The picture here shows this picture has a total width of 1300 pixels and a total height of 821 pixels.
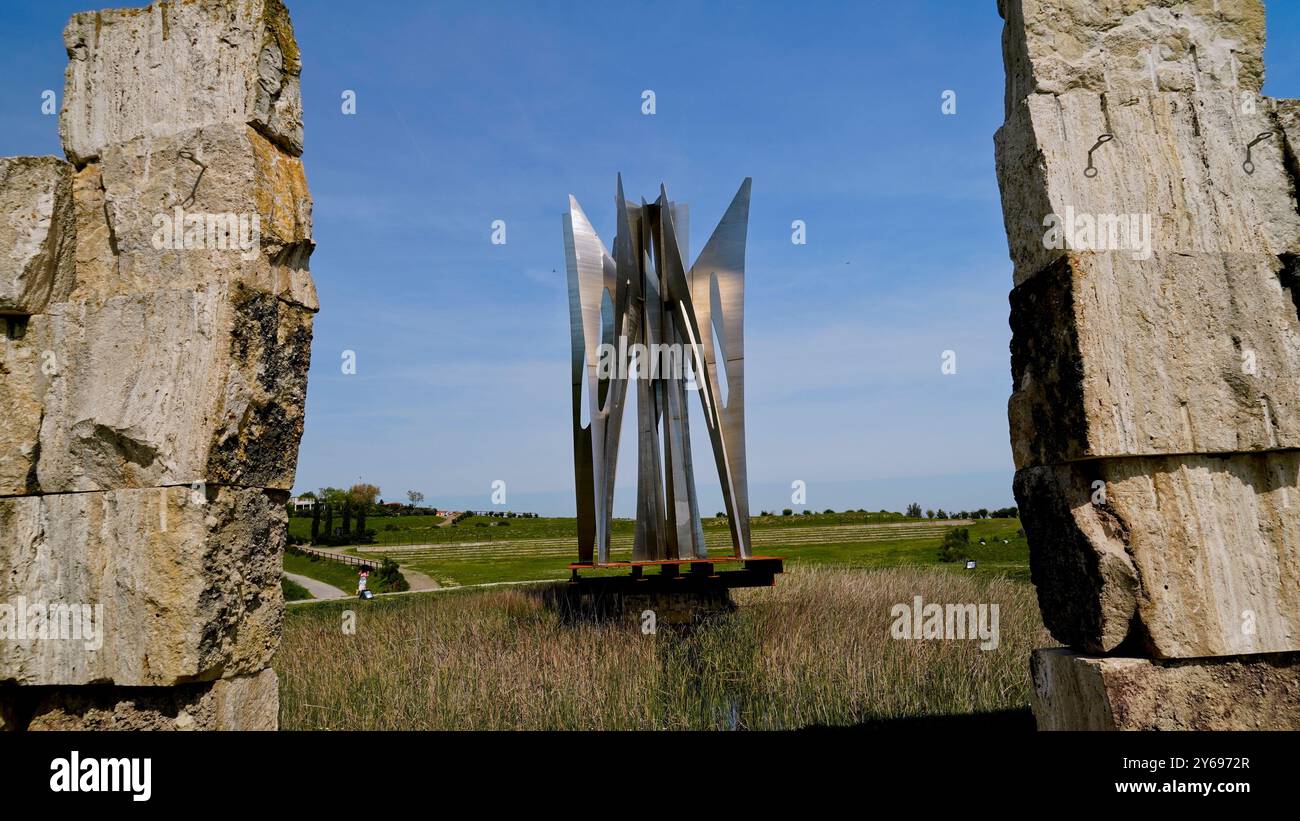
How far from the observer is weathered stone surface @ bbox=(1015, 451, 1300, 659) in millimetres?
2863

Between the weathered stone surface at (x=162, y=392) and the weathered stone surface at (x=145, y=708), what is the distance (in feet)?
2.71

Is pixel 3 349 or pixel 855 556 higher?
pixel 3 349

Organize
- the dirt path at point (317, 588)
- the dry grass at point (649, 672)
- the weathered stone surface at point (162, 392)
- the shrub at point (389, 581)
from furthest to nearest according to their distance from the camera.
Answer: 1. the shrub at point (389, 581)
2. the dirt path at point (317, 588)
3. the dry grass at point (649, 672)
4. the weathered stone surface at point (162, 392)

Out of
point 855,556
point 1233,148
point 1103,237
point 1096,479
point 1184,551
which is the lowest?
point 855,556

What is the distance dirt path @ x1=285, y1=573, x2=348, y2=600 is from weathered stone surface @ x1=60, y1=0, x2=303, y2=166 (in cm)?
1356

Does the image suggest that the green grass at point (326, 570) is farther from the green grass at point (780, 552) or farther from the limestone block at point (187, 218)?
the limestone block at point (187, 218)

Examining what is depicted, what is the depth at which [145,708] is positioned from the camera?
3.43 metres

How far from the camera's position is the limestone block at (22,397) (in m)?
3.53

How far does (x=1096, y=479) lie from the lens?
9.63ft

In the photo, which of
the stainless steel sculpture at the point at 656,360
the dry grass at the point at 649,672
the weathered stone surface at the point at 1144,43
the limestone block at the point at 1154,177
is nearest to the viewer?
the limestone block at the point at 1154,177
